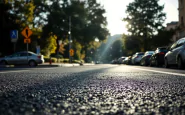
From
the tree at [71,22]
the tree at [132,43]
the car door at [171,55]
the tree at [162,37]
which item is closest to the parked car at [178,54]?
the car door at [171,55]

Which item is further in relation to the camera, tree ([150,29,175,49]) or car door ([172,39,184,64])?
tree ([150,29,175,49])

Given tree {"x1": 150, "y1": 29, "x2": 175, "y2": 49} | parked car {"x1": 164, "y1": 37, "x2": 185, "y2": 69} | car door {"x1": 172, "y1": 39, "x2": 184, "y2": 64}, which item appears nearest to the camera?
parked car {"x1": 164, "y1": 37, "x2": 185, "y2": 69}

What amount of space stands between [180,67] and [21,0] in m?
26.7

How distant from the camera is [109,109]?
7.00ft

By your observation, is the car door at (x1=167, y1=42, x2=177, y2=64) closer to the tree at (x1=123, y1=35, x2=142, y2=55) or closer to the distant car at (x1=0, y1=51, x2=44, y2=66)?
the distant car at (x1=0, y1=51, x2=44, y2=66)

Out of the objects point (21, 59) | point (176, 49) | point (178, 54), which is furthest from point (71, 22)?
point (178, 54)

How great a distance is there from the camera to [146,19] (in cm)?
4903

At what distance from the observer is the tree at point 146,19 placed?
49.2 meters

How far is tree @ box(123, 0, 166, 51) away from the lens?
49.2 m

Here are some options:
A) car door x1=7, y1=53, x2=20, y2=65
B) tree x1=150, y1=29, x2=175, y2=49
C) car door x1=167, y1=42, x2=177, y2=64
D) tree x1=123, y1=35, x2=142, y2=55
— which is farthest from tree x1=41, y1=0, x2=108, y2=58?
car door x1=167, y1=42, x2=177, y2=64

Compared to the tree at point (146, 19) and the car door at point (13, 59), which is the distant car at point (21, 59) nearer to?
the car door at point (13, 59)

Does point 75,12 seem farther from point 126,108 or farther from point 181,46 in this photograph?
point 126,108

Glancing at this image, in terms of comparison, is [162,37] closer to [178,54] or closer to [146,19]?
[146,19]

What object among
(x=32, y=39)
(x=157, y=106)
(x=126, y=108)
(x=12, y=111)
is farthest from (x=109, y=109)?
(x=32, y=39)
